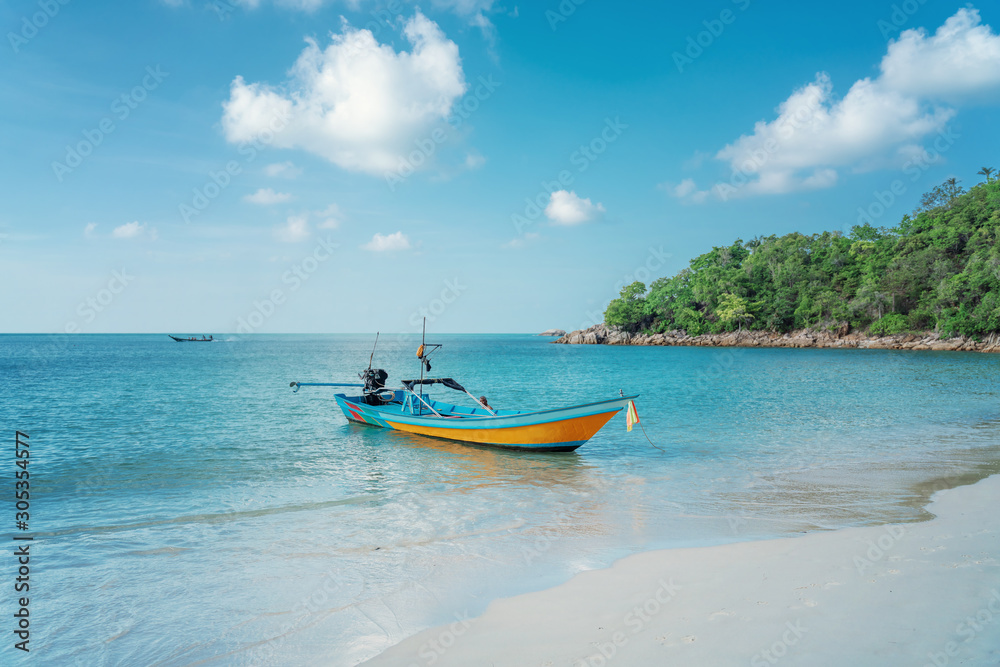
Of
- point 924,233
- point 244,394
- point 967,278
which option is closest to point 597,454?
point 244,394

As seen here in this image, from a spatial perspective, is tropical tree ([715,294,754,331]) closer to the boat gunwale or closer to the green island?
the green island

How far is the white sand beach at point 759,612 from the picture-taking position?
161 inches

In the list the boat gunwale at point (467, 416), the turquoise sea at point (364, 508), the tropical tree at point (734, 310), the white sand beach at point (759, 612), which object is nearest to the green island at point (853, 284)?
the tropical tree at point (734, 310)

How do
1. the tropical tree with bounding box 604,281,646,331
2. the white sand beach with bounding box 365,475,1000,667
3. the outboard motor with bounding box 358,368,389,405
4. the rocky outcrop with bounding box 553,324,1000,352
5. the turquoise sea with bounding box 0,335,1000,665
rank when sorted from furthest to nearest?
the tropical tree with bounding box 604,281,646,331
the rocky outcrop with bounding box 553,324,1000,352
the outboard motor with bounding box 358,368,389,405
the turquoise sea with bounding box 0,335,1000,665
the white sand beach with bounding box 365,475,1000,667

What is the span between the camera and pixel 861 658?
3.92 m

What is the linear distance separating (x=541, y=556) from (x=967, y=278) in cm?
7041

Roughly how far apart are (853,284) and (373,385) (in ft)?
255

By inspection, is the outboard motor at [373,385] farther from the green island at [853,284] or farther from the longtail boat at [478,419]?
the green island at [853,284]

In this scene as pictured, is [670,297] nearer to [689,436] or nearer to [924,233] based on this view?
[924,233]

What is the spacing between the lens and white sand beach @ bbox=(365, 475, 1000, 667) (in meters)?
4.10

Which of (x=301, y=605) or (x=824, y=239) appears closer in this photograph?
(x=301, y=605)

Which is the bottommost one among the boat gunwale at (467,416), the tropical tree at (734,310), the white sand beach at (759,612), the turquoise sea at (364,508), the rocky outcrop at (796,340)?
the turquoise sea at (364,508)

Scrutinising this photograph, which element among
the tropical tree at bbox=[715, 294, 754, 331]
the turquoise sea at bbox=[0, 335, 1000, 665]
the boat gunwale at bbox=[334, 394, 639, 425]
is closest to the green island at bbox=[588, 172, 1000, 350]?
the tropical tree at bbox=[715, 294, 754, 331]

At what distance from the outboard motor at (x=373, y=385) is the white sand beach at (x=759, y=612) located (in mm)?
13225
